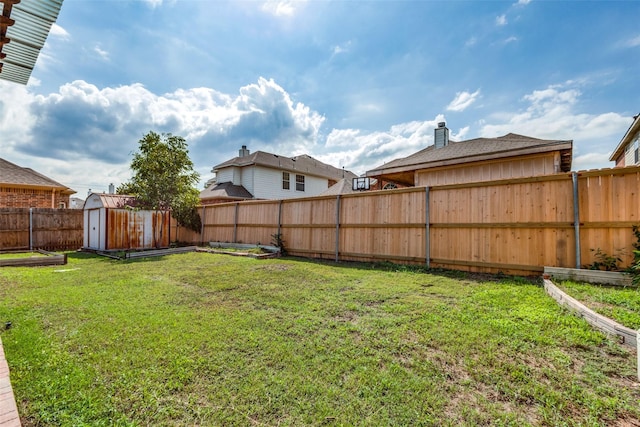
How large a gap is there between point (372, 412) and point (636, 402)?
5.79 feet

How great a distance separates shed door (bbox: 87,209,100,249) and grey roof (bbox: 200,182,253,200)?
7.56 meters

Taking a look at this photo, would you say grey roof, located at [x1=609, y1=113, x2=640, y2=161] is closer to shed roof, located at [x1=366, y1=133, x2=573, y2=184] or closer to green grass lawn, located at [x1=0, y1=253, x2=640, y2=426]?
shed roof, located at [x1=366, y1=133, x2=573, y2=184]

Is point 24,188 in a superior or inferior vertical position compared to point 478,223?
superior

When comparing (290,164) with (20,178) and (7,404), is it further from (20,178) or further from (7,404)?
(7,404)

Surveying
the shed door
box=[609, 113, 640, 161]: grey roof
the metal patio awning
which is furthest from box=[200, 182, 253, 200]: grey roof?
box=[609, 113, 640, 161]: grey roof

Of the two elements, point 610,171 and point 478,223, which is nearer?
point 610,171

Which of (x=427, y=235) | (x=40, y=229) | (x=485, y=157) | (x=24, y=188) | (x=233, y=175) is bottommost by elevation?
(x=40, y=229)

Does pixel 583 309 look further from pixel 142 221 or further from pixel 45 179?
pixel 45 179

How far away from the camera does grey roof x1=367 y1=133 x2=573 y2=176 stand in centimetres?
823

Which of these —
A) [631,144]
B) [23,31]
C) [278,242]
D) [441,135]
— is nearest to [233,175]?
[278,242]

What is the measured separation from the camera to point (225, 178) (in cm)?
2130

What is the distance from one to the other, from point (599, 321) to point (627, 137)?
647 inches

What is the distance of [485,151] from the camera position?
30.3ft

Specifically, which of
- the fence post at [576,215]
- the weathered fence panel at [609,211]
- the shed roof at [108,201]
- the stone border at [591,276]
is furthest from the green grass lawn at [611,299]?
the shed roof at [108,201]
